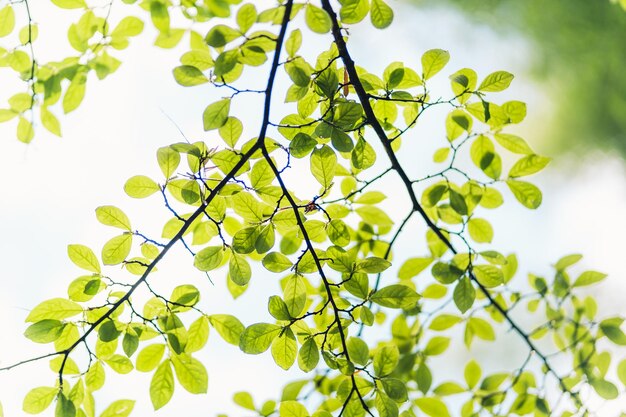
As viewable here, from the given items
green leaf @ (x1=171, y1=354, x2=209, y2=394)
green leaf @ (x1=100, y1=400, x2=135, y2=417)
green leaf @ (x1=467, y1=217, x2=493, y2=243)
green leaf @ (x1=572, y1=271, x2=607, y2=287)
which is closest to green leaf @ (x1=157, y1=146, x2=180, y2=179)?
green leaf @ (x1=171, y1=354, x2=209, y2=394)

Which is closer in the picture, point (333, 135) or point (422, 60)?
point (333, 135)

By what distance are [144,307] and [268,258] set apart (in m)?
0.28

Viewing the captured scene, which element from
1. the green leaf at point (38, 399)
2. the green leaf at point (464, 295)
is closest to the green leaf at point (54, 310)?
the green leaf at point (38, 399)

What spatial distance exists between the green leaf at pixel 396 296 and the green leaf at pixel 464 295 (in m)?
0.25

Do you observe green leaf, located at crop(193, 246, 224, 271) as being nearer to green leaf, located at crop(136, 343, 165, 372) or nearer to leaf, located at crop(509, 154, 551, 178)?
green leaf, located at crop(136, 343, 165, 372)

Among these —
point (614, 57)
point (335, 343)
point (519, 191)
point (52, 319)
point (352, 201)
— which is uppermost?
point (614, 57)

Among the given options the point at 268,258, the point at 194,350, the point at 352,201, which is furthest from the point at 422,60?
the point at 194,350

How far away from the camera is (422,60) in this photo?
1086 mm

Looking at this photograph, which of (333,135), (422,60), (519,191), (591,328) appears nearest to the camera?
(333,135)

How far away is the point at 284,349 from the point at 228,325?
0.13 meters

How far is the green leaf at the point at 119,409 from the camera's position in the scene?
3.54 feet

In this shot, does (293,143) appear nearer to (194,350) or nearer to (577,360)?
(194,350)

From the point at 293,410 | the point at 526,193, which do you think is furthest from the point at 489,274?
the point at 293,410

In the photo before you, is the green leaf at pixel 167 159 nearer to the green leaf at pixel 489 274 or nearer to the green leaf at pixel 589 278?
the green leaf at pixel 489 274
